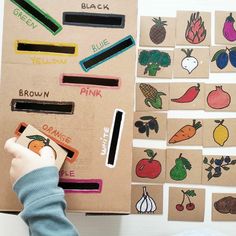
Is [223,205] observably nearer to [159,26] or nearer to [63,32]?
[159,26]

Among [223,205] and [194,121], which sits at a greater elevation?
[194,121]

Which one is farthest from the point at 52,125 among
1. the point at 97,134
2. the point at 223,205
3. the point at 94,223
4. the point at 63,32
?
the point at 223,205

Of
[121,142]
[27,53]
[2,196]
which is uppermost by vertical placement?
[27,53]

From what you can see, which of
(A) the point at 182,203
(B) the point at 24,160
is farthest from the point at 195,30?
(B) the point at 24,160

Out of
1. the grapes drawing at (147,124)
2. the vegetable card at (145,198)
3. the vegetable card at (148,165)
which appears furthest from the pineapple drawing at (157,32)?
the vegetable card at (145,198)

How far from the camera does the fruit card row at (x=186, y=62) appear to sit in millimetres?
1132

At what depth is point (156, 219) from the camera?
113 cm

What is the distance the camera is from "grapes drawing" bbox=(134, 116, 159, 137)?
3.70 feet

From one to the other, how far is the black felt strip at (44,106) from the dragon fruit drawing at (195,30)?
50 centimetres

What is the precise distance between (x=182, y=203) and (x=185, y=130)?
23 cm

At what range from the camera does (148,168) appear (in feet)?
3.69

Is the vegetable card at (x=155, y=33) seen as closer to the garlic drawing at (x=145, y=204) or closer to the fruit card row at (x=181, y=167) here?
the fruit card row at (x=181, y=167)

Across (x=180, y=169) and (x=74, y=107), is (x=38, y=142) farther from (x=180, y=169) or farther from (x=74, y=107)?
(x=180, y=169)

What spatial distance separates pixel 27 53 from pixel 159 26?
1.54 ft
